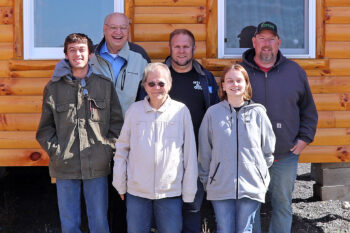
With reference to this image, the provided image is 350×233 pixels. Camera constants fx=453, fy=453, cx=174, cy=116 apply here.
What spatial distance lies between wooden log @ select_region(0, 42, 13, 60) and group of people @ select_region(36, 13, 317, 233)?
1324mm

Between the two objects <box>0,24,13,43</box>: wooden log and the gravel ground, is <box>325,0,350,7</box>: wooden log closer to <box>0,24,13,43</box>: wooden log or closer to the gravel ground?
the gravel ground

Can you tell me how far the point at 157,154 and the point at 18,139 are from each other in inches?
86.0

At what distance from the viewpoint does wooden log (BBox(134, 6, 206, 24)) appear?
16.4ft

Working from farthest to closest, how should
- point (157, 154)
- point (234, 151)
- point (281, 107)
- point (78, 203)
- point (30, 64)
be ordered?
point (30, 64), point (281, 107), point (78, 203), point (234, 151), point (157, 154)

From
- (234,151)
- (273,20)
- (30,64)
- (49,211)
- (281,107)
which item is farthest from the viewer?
(49,211)

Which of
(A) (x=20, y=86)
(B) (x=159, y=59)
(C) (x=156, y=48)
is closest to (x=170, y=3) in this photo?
(C) (x=156, y=48)

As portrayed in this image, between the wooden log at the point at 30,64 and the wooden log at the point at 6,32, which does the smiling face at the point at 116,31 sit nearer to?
the wooden log at the point at 30,64

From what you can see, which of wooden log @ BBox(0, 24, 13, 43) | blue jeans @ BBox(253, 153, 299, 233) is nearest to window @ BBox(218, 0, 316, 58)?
blue jeans @ BBox(253, 153, 299, 233)

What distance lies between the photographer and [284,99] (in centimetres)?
416

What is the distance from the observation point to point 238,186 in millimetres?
3529

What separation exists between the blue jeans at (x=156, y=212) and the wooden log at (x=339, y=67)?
2643mm

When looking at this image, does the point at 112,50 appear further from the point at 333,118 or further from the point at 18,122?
the point at 333,118

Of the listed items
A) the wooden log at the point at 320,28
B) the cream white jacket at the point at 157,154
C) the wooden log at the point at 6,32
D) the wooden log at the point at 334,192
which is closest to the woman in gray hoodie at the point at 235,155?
the cream white jacket at the point at 157,154

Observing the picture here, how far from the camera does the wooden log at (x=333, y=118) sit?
5156 millimetres
